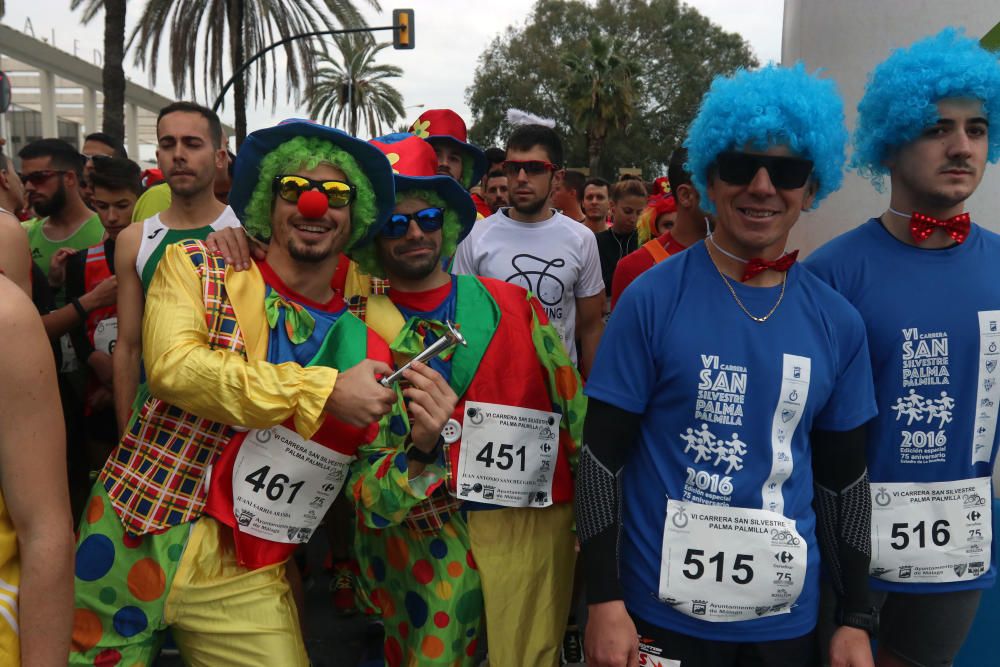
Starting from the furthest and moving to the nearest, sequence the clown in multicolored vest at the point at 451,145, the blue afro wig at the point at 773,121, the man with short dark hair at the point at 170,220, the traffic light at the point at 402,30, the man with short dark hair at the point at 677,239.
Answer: the traffic light at the point at 402,30 < the clown in multicolored vest at the point at 451,145 < the man with short dark hair at the point at 677,239 < the man with short dark hair at the point at 170,220 < the blue afro wig at the point at 773,121

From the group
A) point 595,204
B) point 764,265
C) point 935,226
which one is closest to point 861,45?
point 935,226

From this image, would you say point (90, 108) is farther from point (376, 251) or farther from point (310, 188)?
point (310, 188)

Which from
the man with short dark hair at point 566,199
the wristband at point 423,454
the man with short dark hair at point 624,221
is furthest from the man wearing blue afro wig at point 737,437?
the man with short dark hair at point 624,221

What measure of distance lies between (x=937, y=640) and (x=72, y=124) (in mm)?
35668

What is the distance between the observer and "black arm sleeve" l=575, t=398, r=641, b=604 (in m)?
2.01

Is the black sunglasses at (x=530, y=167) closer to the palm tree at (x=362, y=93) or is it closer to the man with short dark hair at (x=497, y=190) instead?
the man with short dark hair at (x=497, y=190)

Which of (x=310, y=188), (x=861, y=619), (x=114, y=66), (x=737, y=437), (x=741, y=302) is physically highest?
(x=114, y=66)

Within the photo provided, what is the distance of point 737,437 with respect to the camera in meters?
1.96

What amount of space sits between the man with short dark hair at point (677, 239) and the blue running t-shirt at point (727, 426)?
1.87 metres

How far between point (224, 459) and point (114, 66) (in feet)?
47.2

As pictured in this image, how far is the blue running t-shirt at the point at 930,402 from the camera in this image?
88.4 inches

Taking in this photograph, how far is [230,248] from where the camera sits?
254 cm

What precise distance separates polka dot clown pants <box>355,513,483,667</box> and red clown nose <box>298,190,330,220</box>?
3.35 ft

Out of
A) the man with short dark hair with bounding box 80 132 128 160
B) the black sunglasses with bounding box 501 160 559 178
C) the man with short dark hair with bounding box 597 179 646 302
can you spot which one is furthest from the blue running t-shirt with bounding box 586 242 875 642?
the man with short dark hair with bounding box 80 132 128 160
